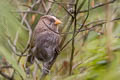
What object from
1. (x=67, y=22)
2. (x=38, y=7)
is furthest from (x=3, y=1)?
(x=38, y=7)

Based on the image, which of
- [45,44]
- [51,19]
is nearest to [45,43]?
Answer: [45,44]

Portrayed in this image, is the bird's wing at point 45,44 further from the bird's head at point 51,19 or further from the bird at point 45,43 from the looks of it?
the bird's head at point 51,19

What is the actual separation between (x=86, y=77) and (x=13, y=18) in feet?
0.67

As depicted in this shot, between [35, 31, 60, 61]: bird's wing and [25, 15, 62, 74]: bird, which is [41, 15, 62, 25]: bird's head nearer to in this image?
[25, 15, 62, 74]: bird

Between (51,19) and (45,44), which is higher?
(51,19)

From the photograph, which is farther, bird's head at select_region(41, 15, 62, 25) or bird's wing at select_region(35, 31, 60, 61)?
bird's wing at select_region(35, 31, 60, 61)

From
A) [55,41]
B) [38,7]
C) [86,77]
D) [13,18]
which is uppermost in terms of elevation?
[13,18]

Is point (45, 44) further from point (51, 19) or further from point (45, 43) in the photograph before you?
point (51, 19)

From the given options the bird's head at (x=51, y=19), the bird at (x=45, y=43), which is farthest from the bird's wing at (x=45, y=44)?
the bird's head at (x=51, y=19)

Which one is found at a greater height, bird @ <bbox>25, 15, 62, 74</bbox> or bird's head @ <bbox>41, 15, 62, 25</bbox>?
bird's head @ <bbox>41, 15, 62, 25</bbox>

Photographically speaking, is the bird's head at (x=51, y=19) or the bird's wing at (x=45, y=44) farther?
the bird's wing at (x=45, y=44)

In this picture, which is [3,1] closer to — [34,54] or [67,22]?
[67,22]

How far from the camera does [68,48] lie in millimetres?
1546

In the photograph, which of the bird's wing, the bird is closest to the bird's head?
the bird
